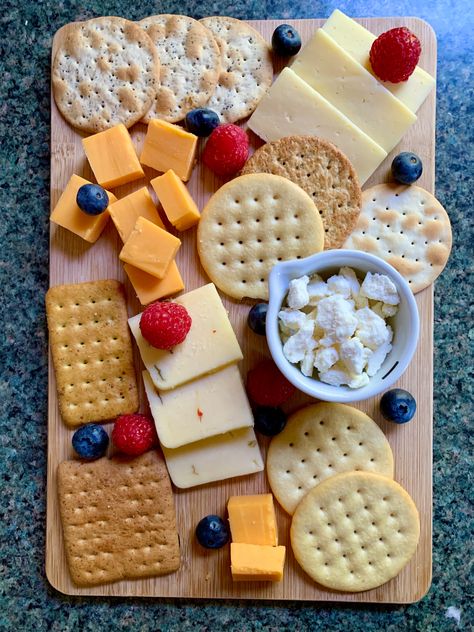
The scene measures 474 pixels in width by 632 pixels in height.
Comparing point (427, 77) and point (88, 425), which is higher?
point (427, 77)

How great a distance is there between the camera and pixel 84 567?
4.03ft

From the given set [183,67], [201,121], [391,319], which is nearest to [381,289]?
[391,319]

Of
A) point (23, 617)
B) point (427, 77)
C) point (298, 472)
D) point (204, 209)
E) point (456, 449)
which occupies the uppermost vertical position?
point (427, 77)

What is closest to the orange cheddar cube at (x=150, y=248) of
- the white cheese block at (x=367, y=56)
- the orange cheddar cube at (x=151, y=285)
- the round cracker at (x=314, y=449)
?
the orange cheddar cube at (x=151, y=285)

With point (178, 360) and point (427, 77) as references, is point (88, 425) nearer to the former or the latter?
point (178, 360)

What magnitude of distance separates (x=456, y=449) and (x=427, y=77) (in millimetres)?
702

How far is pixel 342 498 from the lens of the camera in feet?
3.93

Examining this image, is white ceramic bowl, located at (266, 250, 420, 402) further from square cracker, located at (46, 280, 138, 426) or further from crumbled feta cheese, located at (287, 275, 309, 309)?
square cracker, located at (46, 280, 138, 426)

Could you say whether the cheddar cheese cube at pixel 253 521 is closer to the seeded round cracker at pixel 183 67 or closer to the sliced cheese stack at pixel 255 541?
the sliced cheese stack at pixel 255 541

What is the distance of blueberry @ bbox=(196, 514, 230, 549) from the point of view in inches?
46.5

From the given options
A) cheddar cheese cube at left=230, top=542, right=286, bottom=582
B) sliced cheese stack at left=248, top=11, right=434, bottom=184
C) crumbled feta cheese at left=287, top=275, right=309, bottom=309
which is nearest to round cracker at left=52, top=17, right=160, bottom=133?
sliced cheese stack at left=248, top=11, right=434, bottom=184

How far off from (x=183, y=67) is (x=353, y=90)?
32 cm

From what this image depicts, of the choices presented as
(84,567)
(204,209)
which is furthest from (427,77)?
(84,567)

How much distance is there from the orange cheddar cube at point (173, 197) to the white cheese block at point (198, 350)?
0.14 metres
